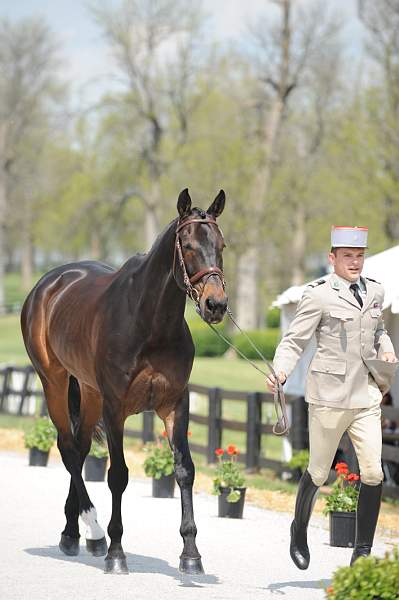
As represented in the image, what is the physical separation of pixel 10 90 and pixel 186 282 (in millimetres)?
60341

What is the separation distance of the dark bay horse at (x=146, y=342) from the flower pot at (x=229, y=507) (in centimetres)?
230

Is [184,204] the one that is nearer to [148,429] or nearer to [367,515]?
[367,515]

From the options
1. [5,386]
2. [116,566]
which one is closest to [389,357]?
[116,566]

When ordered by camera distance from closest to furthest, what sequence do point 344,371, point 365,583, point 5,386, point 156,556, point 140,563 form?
point 365,583, point 344,371, point 140,563, point 156,556, point 5,386

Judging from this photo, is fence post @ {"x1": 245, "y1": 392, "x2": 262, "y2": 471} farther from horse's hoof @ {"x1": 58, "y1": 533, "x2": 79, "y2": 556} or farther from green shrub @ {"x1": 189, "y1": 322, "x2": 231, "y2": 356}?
green shrub @ {"x1": 189, "y1": 322, "x2": 231, "y2": 356}

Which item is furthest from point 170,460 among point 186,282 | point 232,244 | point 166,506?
point 232,244

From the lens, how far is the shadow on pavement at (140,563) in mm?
7672

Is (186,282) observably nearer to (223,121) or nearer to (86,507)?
(86,507)

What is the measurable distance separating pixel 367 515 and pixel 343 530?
2232 mm

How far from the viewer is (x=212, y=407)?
1698 centimetres

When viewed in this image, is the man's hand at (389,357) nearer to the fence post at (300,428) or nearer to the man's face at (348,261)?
the man's face at (348,261)

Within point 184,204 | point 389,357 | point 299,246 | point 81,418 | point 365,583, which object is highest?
point 299,246

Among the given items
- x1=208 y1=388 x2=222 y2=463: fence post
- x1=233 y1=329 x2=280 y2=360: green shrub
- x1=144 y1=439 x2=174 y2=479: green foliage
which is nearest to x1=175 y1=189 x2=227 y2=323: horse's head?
x1=144 y1=439 x2=174 y2=479: green foliage

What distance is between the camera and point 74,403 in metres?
9.78
